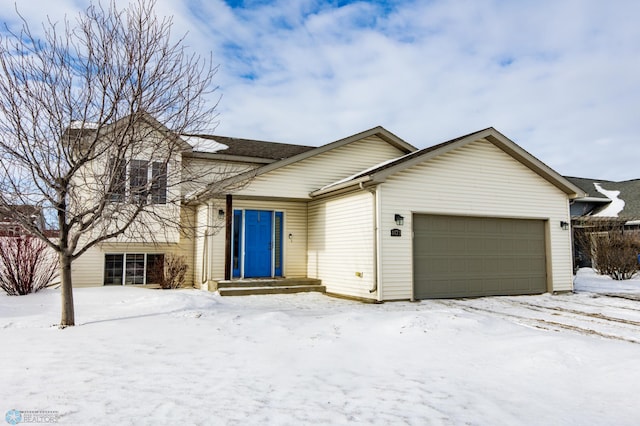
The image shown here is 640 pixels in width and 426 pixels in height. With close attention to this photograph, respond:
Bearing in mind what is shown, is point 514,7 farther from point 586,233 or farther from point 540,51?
point 586,233

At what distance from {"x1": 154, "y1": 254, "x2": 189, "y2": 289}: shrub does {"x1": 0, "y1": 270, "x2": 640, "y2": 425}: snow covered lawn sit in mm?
4403

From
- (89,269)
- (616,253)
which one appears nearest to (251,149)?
(89,269)

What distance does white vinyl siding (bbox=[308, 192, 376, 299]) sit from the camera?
10219mm

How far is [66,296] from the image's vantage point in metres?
6.50

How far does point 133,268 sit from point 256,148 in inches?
226

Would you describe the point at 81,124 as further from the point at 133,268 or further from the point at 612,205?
the point at 612,205

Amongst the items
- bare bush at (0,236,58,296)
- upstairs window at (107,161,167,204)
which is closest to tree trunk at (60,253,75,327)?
upstairs window at (107,161,167,204)

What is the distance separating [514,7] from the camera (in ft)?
35.7

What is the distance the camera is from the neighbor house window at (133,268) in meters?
12.7

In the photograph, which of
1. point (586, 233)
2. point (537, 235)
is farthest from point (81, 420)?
point (586, 233)

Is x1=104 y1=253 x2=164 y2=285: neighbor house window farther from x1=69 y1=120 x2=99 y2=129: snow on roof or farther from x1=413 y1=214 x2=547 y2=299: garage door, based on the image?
x1=413 y1=214 x2=547 y2=299: garage door

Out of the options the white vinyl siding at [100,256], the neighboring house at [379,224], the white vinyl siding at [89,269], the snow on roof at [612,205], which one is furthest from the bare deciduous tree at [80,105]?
the snow on roof at [612,205]

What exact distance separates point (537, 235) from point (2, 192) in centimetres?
1237

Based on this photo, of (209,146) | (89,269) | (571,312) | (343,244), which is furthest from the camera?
(209,146)
